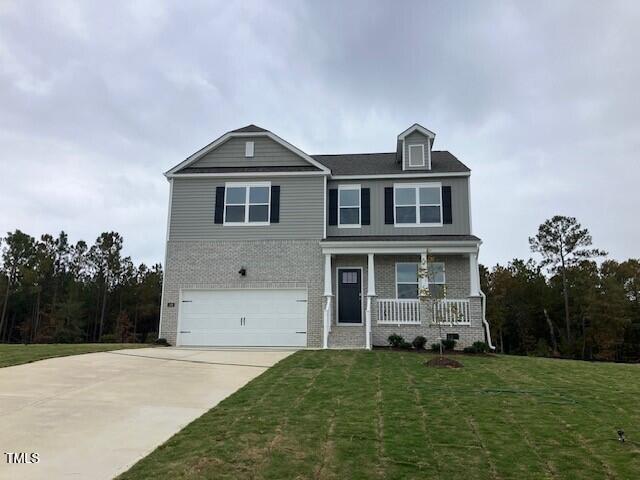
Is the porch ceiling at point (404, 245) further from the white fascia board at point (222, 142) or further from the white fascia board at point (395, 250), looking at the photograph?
the white fascia board at point (222, 142)

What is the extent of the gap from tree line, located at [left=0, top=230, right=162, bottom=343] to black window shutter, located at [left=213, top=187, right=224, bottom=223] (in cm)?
2529

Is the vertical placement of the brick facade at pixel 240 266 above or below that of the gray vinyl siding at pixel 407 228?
below

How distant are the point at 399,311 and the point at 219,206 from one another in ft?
23.4

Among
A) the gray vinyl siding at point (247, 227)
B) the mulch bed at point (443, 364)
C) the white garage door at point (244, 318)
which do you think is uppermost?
the gray vinyl siding at point (247, 227)

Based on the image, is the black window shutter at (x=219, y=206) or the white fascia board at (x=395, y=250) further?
the black window shutter at (x=219, y=206)

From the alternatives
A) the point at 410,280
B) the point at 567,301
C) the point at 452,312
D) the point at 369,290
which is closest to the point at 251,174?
the point at 369,290

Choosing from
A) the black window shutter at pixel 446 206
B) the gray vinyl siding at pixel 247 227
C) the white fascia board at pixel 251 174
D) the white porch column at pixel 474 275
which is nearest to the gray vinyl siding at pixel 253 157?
the white fascia board at pixel 251 174

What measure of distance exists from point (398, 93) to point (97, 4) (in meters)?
9.47

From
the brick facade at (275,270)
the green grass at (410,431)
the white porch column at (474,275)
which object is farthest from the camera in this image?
the brick facade at (275,270)

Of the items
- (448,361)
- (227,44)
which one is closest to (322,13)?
(227,44)

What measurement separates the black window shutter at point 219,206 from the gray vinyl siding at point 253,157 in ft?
3.31

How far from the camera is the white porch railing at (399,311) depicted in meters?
15.5

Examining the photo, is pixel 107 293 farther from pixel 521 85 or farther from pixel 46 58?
pixel 521 85

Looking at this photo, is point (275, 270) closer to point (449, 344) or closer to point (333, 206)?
point (333, 206)
